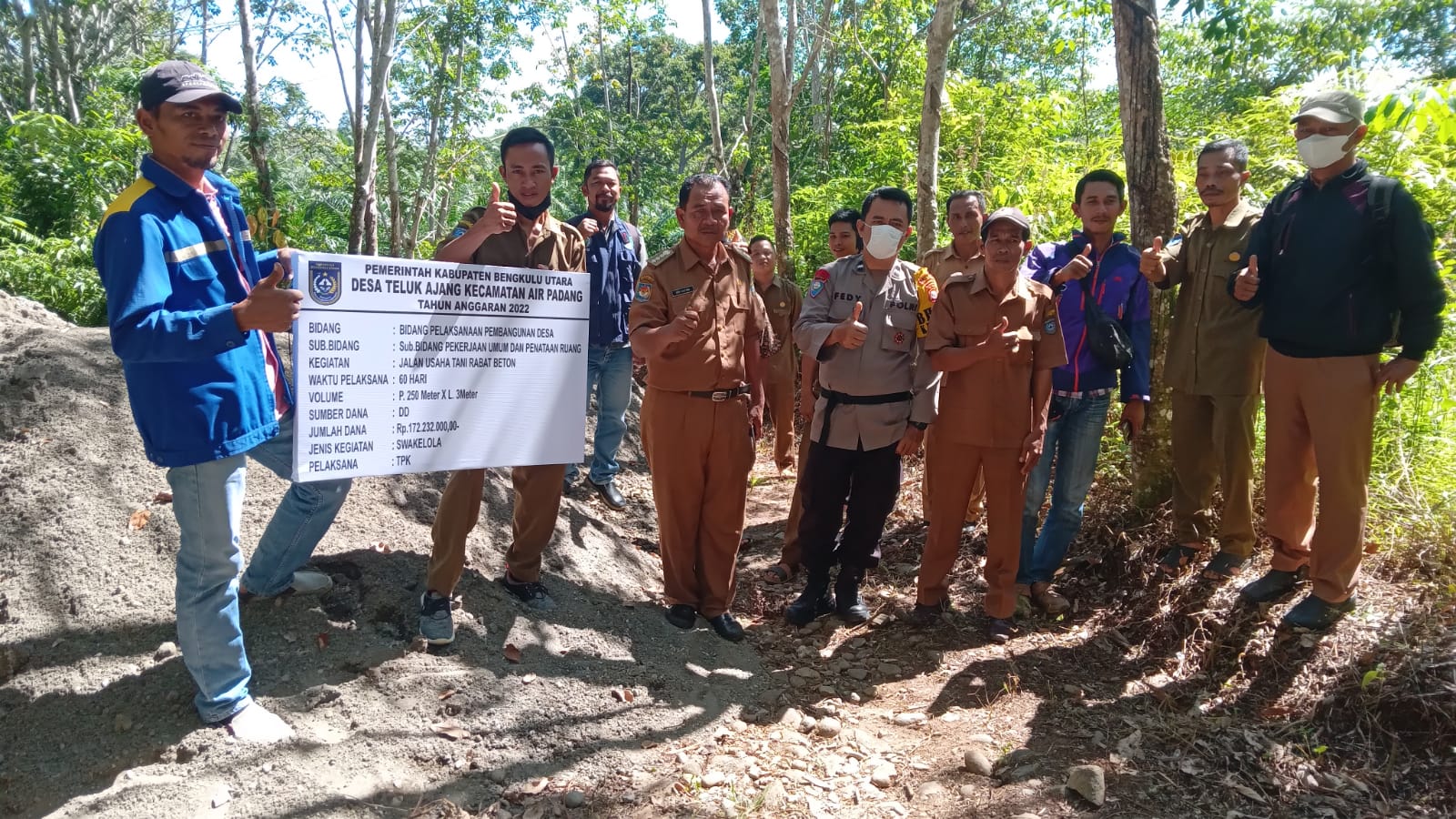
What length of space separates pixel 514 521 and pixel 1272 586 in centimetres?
335

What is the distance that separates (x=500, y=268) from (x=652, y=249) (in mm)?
16553

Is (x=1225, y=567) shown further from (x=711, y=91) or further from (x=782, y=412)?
(x=711, y=91)

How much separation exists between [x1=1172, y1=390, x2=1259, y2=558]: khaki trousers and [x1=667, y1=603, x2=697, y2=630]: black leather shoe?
97.0 inches

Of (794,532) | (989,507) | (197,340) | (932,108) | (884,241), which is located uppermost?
(932,108)

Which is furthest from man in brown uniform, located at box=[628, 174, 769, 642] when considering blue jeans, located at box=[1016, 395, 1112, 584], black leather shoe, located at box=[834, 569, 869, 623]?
blue jeans, located at box=[1016, 395, 1112, 584]

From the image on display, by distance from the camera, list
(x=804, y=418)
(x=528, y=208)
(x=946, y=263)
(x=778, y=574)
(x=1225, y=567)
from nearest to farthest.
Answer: (x=528, y=208), (x=1225, y=567), (x=804, y=418), (x=778, y=574), (x=946, y=263)

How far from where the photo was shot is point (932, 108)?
6.64 metres

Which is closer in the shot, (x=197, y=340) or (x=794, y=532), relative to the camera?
(x=197, y=340)

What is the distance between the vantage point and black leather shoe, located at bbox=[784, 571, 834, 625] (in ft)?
13.8

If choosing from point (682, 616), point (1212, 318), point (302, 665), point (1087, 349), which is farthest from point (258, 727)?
point (1212, 318)

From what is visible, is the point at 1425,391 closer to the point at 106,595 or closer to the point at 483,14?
the point at 106,595

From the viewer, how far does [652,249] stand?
19.5 meters

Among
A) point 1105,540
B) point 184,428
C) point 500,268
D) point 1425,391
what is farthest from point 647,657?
point 1425,391

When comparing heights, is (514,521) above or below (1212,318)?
below
